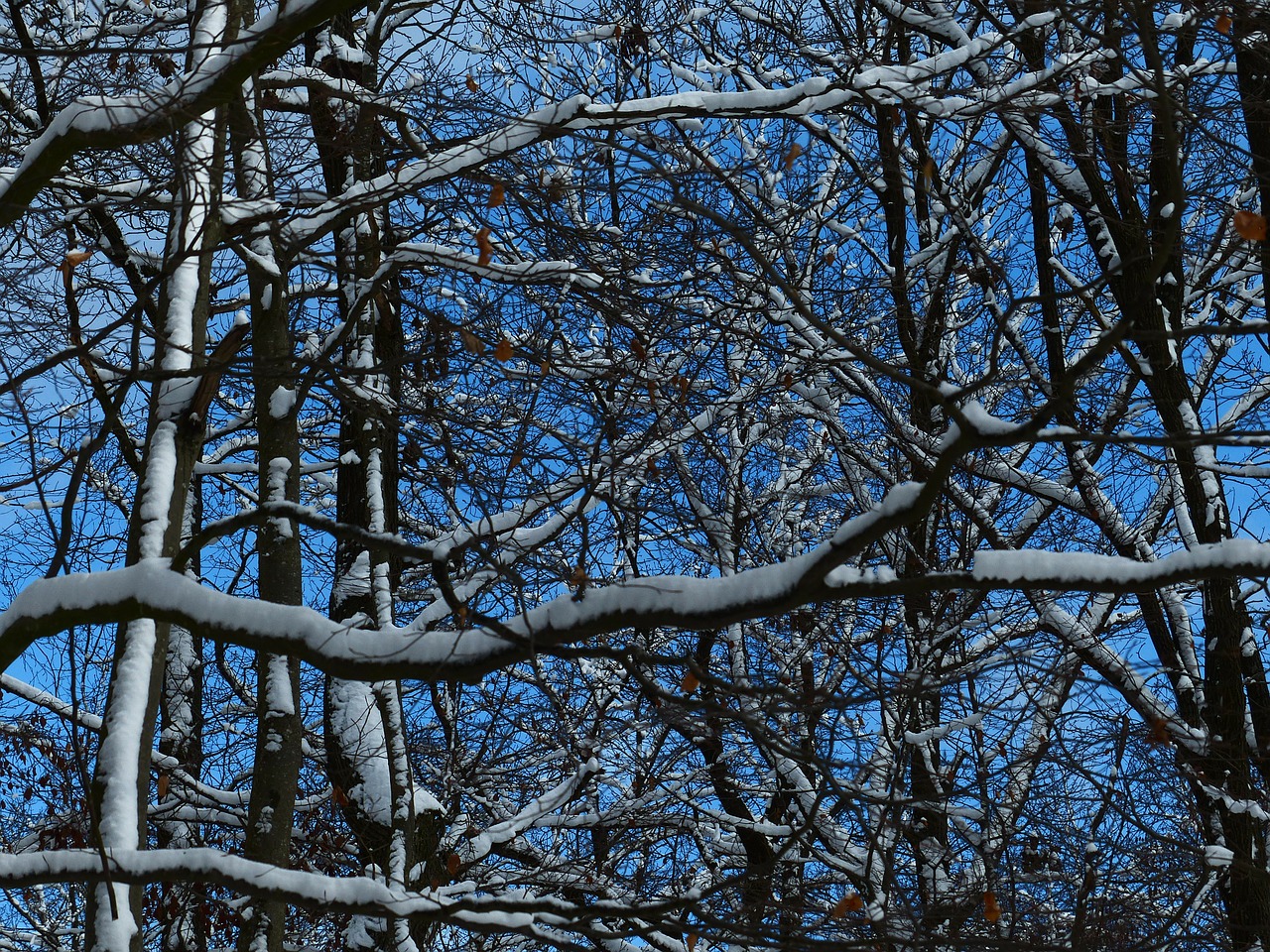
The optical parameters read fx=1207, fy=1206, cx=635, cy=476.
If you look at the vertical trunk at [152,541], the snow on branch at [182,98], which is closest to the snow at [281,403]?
the vertical trunk at [152,541]

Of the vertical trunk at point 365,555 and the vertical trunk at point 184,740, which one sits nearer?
the vertical trunk at point 365,555

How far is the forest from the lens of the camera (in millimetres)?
3809

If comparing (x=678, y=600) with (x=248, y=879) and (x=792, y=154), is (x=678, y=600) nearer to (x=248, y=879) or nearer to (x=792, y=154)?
(x=248, y=879)

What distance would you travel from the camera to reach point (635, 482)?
6.71m

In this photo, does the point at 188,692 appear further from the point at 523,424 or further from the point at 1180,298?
the point at 1180,298

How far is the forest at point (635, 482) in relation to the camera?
381 cm

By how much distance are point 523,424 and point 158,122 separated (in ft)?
4.87

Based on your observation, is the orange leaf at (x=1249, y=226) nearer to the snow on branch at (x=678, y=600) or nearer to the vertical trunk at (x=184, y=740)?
the snow on branch at (x=678, y=600)

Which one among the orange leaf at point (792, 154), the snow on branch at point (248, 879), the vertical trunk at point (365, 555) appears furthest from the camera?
the vertical trunk at point (365, 555)

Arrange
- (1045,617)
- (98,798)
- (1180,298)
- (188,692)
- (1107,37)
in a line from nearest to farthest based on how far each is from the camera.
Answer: (1107,37) → (98,798) → (1045,617) → (1180,298) → (188,692)

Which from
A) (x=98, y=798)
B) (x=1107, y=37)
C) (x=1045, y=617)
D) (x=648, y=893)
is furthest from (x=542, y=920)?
(x=1045, y=617)

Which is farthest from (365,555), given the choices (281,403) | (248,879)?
(248,879)

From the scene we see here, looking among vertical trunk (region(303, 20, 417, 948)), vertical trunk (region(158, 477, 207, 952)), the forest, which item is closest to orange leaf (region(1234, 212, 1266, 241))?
the forest

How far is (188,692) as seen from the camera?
1012 cm
